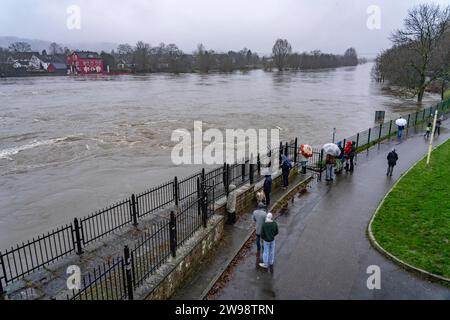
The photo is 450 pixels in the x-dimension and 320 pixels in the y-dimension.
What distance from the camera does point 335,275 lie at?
7.71 meters

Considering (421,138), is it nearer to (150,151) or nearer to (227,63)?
(150,151)

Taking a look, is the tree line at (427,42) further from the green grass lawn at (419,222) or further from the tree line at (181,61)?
the tree line at (181,61)

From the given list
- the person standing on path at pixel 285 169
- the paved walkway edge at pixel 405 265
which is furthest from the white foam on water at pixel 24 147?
the paved walkway edge at pixel 405 265

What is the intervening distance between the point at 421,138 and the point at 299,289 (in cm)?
1844

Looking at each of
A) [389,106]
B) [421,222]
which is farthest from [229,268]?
[389,106]

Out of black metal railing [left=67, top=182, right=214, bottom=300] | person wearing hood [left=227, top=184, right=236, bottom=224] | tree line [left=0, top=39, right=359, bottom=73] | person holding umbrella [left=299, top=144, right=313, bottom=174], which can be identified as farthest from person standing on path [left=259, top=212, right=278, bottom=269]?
tree line [left=0, top=39, right=359, bottom=73]

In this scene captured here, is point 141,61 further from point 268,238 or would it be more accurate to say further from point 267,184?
A: point 268,238

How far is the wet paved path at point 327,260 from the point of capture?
7.16 metres

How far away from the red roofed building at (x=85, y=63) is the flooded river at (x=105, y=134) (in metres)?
75.8

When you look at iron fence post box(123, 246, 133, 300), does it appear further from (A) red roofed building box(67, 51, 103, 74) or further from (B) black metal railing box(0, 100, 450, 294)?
(A) red roofed building box(67, 51, 103, 74)

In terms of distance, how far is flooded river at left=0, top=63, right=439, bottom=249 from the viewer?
15930 millimetres

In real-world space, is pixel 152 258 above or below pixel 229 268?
above

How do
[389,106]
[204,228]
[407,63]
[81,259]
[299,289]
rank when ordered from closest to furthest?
[299,289] → [81,259] → [204,228] → [389,106] → [407,63]

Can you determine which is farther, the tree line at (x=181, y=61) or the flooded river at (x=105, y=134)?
the tree line at (x=181, y=61)
